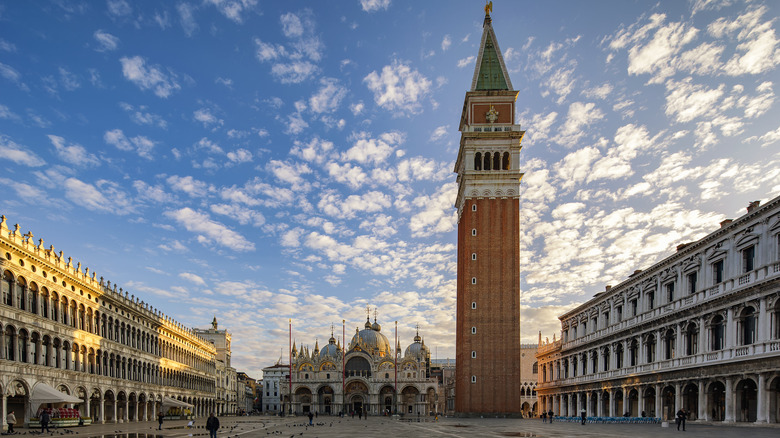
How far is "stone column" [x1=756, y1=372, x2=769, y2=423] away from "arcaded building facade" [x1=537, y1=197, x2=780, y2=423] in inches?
2.0

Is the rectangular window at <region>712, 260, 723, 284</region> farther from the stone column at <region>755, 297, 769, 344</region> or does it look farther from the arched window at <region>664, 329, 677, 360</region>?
the arched window at <region>664, 329, 677, 360</region>

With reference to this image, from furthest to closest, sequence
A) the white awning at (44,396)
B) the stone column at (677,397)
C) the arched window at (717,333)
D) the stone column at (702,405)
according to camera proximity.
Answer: the stone column at (677,397), the stone column at (702,405), the arched window at (717,333), the white awning at (44,396)

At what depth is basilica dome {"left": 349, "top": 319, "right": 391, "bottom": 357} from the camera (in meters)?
118

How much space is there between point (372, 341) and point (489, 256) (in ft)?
193

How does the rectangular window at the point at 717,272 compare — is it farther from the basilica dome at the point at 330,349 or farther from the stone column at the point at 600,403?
the basilica dome at the point at 330,349

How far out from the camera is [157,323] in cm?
6488

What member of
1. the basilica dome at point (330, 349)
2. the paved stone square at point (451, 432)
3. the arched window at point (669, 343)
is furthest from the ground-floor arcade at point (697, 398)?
the basilica dome at point (330, 349)

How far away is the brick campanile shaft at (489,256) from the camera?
72500mm

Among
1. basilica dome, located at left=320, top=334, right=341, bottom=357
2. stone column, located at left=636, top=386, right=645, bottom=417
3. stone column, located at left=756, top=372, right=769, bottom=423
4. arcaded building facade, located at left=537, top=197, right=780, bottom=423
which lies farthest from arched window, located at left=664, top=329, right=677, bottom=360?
basilica dome, located at left=320, top=334, right=341, bottom=357

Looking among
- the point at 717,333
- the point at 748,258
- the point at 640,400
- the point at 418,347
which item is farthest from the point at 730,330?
the point at 418,347

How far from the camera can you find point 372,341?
128m

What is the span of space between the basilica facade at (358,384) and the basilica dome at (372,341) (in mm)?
2766

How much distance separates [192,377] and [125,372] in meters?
29.0

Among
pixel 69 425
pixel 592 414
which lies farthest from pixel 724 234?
pixel 69 425
